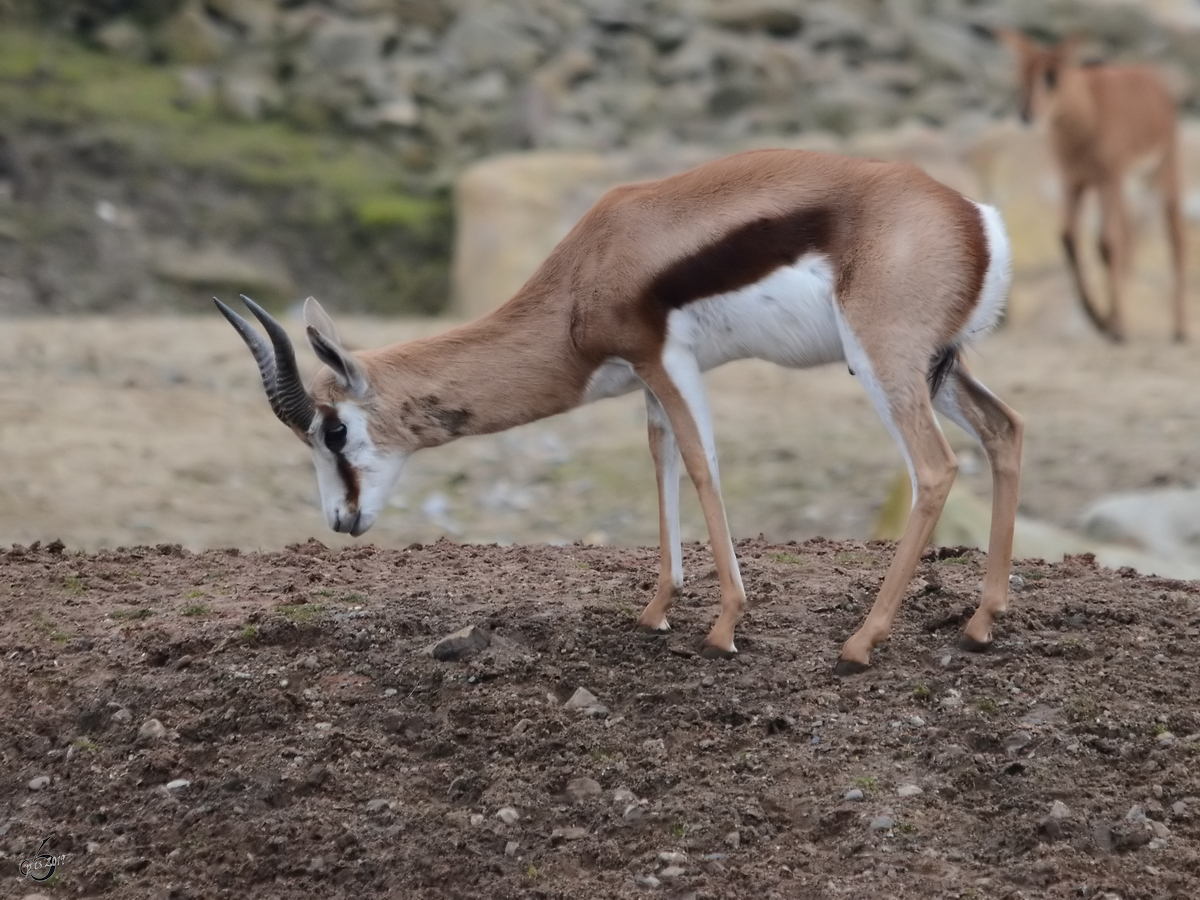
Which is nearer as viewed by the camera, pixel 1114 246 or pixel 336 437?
pixel 336 437

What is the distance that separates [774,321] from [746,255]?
0.84 ft

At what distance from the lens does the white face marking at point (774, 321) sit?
5.44 m

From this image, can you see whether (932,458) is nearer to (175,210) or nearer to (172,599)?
(172,599)

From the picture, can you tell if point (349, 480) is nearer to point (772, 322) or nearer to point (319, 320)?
point (319, 320)

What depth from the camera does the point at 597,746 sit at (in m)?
5.17

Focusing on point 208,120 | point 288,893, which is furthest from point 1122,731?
point 208,120

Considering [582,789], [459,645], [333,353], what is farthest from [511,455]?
[582,789]

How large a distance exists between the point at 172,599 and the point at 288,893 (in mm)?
2190

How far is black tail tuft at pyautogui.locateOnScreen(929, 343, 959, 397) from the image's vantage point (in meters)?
5.52

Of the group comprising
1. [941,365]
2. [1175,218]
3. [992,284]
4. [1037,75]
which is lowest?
[1175,218]

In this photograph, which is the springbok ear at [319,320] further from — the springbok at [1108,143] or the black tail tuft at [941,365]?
the springbok at [1108,143]

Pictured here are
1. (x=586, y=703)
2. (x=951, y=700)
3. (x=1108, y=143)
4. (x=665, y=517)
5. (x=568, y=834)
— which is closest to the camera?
(x=568, y=834)

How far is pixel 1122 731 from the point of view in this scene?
5059mm

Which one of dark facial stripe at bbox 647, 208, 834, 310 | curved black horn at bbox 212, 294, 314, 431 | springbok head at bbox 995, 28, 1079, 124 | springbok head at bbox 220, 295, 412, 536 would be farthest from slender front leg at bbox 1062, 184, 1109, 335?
curved black horn at bbox 212, 294, 314, 431
